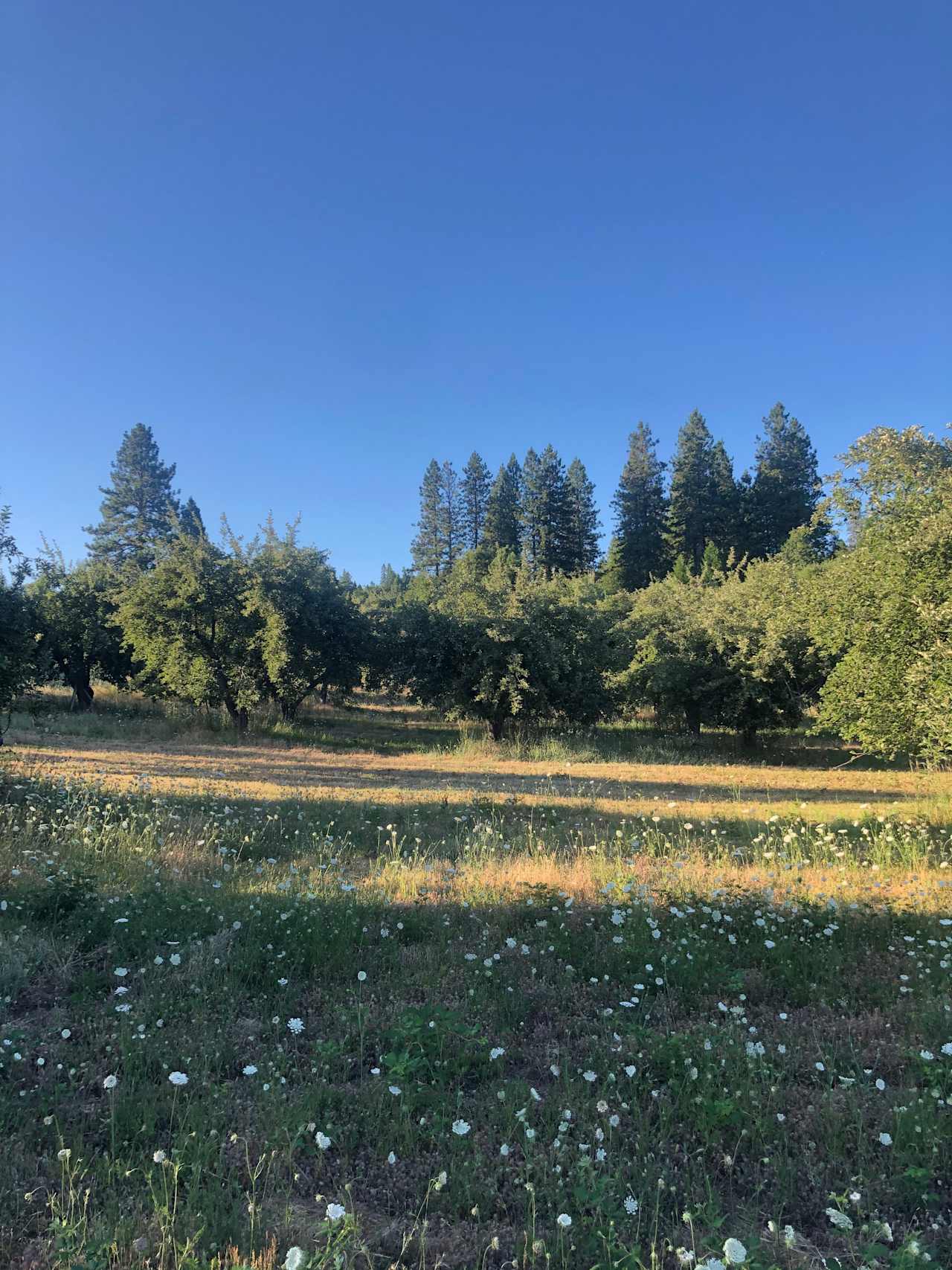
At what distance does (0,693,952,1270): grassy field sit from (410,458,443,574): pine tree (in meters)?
56.2

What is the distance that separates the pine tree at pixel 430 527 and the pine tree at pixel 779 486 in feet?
91.3

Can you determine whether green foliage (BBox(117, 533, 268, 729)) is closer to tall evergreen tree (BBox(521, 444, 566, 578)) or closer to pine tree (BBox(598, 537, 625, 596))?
pine tree (BBox(598, 537, 625, 596))

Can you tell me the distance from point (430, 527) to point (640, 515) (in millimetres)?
20379

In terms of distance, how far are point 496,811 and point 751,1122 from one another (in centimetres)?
647

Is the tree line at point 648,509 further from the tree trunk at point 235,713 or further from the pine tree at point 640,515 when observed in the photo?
the tree trunk at point 235,713

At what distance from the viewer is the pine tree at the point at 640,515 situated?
5234 cm

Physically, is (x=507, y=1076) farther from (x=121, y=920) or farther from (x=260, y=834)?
(x=260, y=834)

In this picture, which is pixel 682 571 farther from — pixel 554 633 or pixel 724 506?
pixel 554 633

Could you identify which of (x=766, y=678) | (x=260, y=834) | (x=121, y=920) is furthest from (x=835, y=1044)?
(x=766, y=678)

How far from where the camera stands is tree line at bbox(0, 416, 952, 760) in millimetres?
10602

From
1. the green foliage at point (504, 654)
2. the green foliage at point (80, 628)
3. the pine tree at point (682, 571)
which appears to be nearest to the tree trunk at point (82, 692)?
the green foliage at point (80, 628)

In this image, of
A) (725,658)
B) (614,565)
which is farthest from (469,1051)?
(614,565)

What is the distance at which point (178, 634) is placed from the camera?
866 inches

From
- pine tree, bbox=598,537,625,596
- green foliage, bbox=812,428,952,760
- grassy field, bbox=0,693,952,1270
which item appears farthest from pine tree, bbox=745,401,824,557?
grassy field, bbox=0,693,952,1270
